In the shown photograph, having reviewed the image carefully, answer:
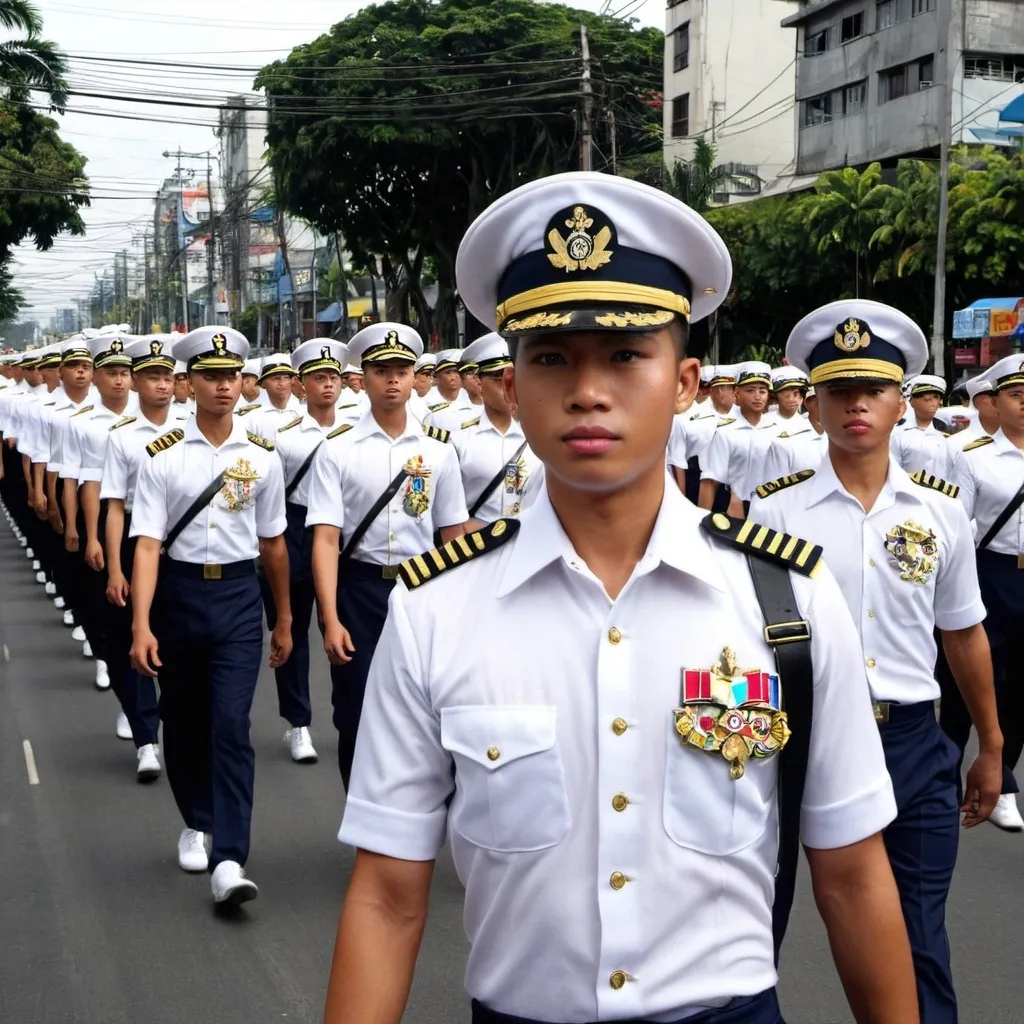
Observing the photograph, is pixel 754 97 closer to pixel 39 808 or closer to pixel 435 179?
pixel 435 179

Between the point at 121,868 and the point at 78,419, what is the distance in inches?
203

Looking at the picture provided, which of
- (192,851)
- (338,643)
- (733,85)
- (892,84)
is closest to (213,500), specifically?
(338,643)

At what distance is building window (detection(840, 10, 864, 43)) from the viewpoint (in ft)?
141

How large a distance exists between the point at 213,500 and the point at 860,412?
121 inches

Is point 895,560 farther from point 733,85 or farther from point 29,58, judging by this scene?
point 733,85

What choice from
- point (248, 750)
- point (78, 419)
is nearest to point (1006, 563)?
point (248, 750)

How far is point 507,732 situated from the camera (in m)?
2.09

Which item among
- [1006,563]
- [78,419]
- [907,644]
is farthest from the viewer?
[78,419]

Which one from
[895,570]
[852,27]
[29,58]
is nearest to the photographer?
[895,570]

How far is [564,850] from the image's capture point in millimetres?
2094

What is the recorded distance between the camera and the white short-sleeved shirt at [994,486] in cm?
704

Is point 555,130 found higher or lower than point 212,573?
higher

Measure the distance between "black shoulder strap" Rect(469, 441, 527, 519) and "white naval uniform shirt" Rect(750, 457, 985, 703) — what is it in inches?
183

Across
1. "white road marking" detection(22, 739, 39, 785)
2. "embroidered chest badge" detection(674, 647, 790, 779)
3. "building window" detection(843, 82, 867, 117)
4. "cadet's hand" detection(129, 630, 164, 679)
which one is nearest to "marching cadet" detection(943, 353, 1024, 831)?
"cadet's hand" detection(129, 630, 164, 679)
